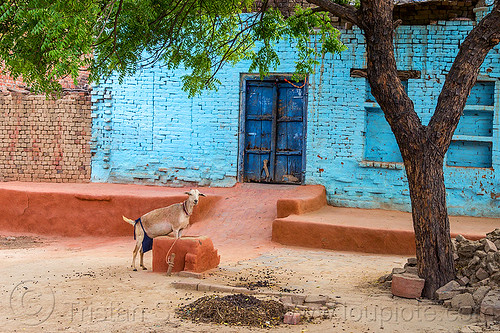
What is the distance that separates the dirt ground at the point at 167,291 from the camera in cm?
527

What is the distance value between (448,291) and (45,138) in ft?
34.6

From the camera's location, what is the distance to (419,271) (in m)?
6.47

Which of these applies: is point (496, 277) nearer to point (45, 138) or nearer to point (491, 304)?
point (491, 304)

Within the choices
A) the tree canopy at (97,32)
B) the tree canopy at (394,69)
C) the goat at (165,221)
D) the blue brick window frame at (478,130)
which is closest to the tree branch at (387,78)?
the tree canopy at (394,69)

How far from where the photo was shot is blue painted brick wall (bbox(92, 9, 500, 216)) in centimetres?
1138

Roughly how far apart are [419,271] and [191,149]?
7336 mm

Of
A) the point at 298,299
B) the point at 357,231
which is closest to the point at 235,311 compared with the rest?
the point at 298,299

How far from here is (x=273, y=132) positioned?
12.6 metres

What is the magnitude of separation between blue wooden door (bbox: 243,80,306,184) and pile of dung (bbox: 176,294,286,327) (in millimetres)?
6836

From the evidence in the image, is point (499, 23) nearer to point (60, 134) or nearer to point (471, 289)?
point (471, 289)

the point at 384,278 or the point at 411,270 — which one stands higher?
the point at 411,270

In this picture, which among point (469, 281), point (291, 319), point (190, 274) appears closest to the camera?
point (291, 319)

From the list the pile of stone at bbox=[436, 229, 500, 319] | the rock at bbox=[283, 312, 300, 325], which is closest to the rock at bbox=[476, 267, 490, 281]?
the pile of stone at bbox=[436, 229, 500, 319]
